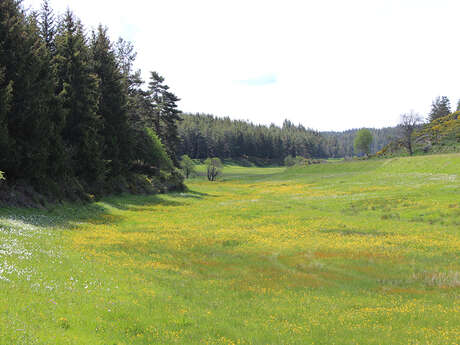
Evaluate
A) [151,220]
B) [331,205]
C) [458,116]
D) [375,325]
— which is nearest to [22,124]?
[151,220]

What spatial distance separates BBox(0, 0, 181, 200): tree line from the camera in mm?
30047

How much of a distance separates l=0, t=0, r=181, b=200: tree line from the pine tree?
11cm

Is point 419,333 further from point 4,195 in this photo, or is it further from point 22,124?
point 22,124

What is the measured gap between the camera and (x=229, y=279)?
55.7ft

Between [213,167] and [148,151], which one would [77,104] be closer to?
[148,151]

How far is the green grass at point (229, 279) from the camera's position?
33.7 ft

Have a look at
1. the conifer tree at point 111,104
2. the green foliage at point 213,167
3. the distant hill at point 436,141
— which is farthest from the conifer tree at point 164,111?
the distant hill at point 436,141

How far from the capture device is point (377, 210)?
37188mm

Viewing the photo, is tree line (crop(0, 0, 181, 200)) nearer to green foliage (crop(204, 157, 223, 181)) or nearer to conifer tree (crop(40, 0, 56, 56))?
conifer tree (crop(40, 0, 56, 56))

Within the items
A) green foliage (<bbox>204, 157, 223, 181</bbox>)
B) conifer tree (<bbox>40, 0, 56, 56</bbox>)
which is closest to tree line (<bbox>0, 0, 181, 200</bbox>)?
conifer tree (<bbox>40, 0, 56, 56</bbox>)

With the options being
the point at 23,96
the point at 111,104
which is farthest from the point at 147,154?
the point at 23,96

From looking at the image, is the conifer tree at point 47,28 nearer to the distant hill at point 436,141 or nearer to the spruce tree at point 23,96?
the spruce tree at point 23,96

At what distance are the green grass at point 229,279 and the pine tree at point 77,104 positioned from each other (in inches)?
422

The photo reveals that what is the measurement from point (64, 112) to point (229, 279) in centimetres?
2830
